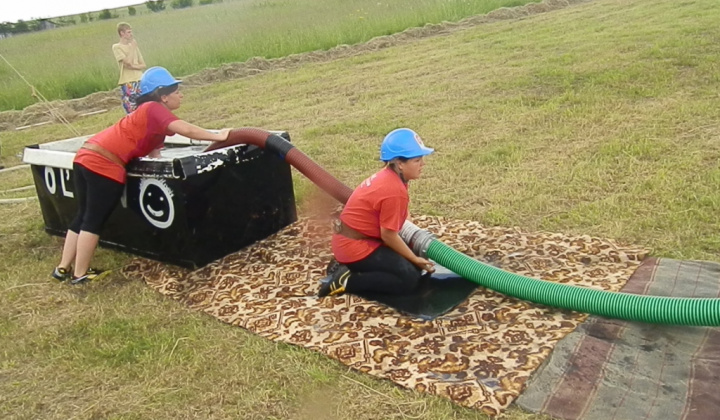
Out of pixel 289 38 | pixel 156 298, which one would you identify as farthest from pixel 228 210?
pixel 289 38

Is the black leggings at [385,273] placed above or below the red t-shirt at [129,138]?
below

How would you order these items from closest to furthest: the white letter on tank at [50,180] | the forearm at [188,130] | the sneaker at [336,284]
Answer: the sneaker at [336,284], the forearm at [188,130], the white letter on tank at [50,180]

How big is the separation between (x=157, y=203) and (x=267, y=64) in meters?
10.6

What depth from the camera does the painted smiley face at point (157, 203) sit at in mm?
4320

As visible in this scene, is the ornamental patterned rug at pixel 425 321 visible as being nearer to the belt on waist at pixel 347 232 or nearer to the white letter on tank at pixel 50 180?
the belt on waist at pixel 347 232

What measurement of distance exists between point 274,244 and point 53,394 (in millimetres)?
1928

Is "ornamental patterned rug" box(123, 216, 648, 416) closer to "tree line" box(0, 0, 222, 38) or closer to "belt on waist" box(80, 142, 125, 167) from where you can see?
"belt on waist" box(80, 142, 125, 167)

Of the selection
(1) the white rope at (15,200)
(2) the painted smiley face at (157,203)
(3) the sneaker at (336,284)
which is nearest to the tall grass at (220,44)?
(1) the white rope at (15,200)

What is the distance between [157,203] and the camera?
4.42m

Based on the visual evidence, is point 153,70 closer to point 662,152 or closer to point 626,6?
point 662,152

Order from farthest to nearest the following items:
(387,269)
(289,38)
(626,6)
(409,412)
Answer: (289,38), (626,6), (387,269), (409,412)

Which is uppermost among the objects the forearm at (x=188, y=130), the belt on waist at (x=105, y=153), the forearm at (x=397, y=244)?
the forearm at (x=188, y=130)

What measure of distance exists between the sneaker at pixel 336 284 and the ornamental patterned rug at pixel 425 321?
0.06m

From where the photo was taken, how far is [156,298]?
13.6 ft
